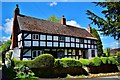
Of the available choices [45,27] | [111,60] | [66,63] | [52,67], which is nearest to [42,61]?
[52,67]

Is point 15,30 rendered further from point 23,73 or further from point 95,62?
point 23,73

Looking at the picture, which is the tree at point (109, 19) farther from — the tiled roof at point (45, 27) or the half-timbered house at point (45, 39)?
the tiled roof at point (45, 27)

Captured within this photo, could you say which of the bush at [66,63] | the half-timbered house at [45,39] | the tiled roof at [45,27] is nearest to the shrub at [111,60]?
the bush at [66,63]

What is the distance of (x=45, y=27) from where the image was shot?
58.7 ft

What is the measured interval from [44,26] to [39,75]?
5.94 meters

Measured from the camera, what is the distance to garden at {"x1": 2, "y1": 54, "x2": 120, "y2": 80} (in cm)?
1134

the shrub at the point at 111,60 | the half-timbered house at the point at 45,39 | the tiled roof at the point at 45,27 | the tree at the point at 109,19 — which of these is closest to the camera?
the tree at the point at 109,19

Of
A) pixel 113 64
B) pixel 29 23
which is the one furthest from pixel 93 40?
pixel 29 23

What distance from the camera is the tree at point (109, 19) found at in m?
11.9

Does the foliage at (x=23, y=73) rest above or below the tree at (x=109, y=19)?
below

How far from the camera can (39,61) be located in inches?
500

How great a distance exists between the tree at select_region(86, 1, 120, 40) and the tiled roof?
5.59 m

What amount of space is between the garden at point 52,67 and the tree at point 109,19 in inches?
119

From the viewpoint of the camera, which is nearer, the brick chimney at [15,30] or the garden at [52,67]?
the garden at [52,67]
